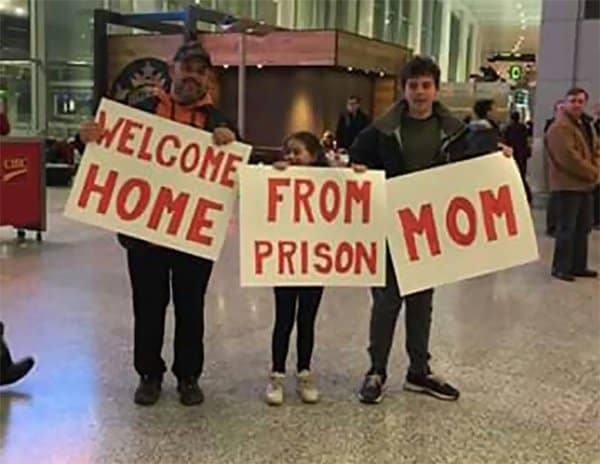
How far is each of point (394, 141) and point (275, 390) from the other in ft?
3.55

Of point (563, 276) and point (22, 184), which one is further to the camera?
point (22, 184)

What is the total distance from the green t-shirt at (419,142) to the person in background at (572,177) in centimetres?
310

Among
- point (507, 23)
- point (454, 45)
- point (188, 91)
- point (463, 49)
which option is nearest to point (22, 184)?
point (188, 91)

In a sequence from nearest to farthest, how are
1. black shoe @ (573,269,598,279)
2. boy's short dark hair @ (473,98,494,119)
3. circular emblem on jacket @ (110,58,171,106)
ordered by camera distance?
1. black shoe @ (573,269,598,279)
2. boy's short dark hair @ (473,98,494,119)
3. circular emblem on jacket @ (110,58,171,106)

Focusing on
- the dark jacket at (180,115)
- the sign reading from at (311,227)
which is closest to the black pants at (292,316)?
the sign reading from at (311,227)

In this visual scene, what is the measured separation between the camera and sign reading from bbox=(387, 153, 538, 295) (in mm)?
3500

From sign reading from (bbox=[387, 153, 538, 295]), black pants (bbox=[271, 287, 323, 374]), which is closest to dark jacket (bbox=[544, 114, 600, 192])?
sign reading from (bbox=[387, 153, 538, 295])

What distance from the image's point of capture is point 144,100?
3.54 metres

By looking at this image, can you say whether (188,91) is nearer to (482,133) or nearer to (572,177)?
(482,133)

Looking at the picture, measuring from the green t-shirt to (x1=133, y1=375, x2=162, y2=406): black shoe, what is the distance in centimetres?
129

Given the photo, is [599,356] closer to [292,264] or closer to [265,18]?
[292,264]

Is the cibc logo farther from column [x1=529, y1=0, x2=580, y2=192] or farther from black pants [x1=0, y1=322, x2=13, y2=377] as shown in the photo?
column [x1=529, y1=0, x2=580, y2=192]

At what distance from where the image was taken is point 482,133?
221 inches

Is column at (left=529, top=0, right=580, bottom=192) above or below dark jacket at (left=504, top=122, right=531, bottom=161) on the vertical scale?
above
